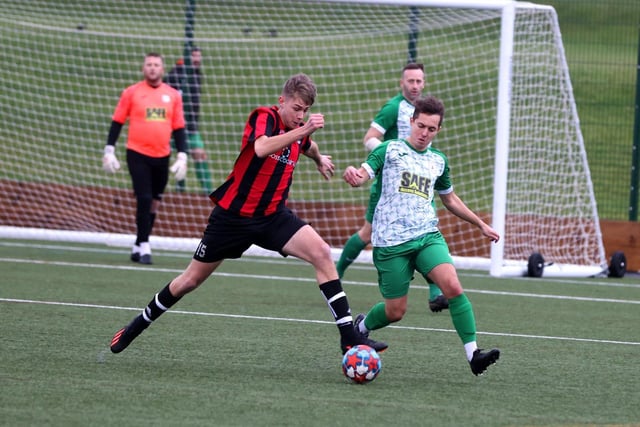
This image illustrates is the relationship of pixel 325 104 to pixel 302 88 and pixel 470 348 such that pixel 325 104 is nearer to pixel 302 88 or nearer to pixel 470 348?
pixel 302 88

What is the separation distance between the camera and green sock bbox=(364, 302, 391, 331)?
22.9 ft

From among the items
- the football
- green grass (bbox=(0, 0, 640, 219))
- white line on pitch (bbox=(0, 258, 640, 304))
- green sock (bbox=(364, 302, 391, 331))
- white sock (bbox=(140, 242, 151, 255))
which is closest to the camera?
the football

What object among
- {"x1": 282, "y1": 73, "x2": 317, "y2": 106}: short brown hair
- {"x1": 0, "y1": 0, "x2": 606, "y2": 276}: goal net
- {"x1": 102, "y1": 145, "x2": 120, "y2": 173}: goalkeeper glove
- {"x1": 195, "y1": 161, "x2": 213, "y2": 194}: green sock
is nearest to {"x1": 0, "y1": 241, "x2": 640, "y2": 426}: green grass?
{"x1": 102, "y1": 145, "x2": 120, "y2": 173}: goalkeeper glove

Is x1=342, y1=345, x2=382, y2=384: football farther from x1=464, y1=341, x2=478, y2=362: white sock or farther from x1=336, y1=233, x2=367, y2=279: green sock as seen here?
x1=336, y1=233, x2=367, y2=279: green sock

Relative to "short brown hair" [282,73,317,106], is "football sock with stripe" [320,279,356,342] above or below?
below

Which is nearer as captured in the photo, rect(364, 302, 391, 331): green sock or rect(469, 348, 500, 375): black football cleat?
rect(469, 348, 500, 375): black football cleat

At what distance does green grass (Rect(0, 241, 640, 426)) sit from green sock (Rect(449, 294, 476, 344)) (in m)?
0.24

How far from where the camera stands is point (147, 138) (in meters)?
12.2

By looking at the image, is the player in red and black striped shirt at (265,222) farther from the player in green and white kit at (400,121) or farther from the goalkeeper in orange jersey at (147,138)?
the goalkeeper in orange jersey at (147,138)

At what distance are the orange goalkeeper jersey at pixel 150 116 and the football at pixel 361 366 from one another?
648 centimetres

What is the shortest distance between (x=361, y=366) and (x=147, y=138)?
6.59 m

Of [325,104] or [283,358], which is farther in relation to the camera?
[325,104]

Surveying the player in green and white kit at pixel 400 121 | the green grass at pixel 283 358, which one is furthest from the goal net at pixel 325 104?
the player in green and white kit at pixel 400 121

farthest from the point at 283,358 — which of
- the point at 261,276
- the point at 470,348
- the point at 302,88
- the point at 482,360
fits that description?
the point at 261,276
